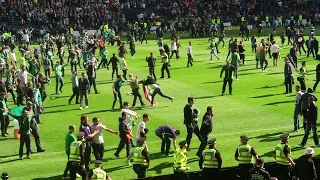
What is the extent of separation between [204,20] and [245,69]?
31718 mm

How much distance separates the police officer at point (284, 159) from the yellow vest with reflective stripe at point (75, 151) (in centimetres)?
579

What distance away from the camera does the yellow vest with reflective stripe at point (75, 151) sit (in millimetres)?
19234

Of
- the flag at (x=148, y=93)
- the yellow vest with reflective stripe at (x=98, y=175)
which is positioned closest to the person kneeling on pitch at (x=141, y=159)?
the yellow vest with reflective stripe at (x=98, y=175)

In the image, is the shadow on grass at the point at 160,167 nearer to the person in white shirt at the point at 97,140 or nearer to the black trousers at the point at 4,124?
the person in white shirt at the point at 97,140

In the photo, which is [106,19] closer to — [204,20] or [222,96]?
[204,20]

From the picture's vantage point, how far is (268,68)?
42.4 meters

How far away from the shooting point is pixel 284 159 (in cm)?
1845

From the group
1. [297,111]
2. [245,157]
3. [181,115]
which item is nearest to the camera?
[245,157]

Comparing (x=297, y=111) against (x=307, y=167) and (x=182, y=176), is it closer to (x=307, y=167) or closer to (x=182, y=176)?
(x=307, y=167)

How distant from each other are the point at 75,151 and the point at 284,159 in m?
6.10

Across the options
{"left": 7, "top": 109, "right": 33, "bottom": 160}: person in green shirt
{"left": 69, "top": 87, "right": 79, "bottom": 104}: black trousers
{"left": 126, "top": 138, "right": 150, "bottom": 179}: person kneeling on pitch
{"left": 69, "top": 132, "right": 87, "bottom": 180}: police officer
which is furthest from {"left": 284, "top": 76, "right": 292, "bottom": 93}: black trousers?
{"left": 69, "top": 132, "right": 87, "bottom": 180}: police officer

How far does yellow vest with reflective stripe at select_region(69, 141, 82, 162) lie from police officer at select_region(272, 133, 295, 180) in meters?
5.79

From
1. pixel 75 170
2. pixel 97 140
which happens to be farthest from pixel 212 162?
pixel 97 140

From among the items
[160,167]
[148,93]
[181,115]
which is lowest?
[160,167]
